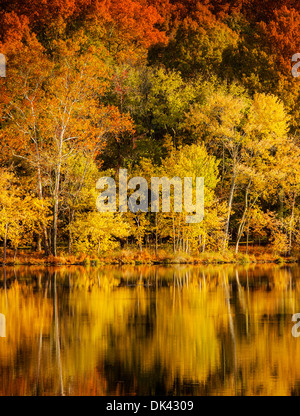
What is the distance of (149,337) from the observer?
53.9ft

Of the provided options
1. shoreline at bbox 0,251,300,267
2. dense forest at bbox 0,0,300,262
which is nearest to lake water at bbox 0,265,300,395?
shoreline at bbox 0,251,300,267

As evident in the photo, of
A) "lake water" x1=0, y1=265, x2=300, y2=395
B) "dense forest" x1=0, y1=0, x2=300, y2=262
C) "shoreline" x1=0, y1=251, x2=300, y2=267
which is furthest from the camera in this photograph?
"dense forest" x1=0, y1=0, x2=300, y2=262

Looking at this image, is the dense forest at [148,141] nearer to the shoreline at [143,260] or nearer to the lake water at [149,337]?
the shoreline at [143,260]

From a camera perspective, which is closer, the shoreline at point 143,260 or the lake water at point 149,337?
the lake water at point 149,337

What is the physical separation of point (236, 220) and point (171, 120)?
796 centimetres

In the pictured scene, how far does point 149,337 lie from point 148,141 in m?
31.6

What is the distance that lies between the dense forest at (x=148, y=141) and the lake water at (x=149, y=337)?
10910 millimetres

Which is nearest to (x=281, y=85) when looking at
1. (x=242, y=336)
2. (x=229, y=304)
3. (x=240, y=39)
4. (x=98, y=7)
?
(x=240, y=39)

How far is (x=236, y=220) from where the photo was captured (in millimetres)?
46875

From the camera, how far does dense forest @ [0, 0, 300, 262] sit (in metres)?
39.8

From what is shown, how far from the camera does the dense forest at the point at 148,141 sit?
3981 centimetres

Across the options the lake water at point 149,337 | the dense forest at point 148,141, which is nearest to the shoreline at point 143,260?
the dense forest at point 148,141

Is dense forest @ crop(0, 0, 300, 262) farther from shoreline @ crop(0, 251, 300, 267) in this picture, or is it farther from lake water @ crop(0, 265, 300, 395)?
lake water @ crop(0, 265, 300, 395)

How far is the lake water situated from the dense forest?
10.9m
